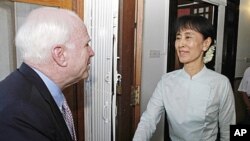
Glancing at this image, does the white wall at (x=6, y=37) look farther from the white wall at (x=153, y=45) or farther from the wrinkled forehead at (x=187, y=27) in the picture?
the white wall at (x=153, y=45)

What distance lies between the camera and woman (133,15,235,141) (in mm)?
1141

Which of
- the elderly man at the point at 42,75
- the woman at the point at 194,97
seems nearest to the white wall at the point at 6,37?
the elderly man at the point at 42,75

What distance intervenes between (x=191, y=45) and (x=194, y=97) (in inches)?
11.0

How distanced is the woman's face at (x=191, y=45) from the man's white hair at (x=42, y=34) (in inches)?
26.6

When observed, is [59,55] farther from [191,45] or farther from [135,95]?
[135,95]

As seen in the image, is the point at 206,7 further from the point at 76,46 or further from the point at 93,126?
the point at 76,46

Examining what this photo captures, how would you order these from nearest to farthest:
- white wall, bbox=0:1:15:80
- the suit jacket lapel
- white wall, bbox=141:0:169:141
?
the suit jacket lapel < white wall, bbox=0:1:15:80 < white wall, bbox=141:0:169:141

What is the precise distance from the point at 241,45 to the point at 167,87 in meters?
3.37

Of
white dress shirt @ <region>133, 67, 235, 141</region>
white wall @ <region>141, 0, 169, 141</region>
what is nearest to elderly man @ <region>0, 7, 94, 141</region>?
white dress shirt @ <region>133, 67, 235, 141</region>

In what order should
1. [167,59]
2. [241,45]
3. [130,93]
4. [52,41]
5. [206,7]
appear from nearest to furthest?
[52,41] → [130,93] → [167,59] → [206,7] → [241,45]

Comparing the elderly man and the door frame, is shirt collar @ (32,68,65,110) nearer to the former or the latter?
the elderly man

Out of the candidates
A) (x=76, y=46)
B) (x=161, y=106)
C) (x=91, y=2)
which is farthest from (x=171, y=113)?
(x=91, y=2)

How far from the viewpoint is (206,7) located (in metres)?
3.11

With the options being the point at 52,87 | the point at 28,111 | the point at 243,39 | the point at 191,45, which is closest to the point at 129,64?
the point at 191,45
